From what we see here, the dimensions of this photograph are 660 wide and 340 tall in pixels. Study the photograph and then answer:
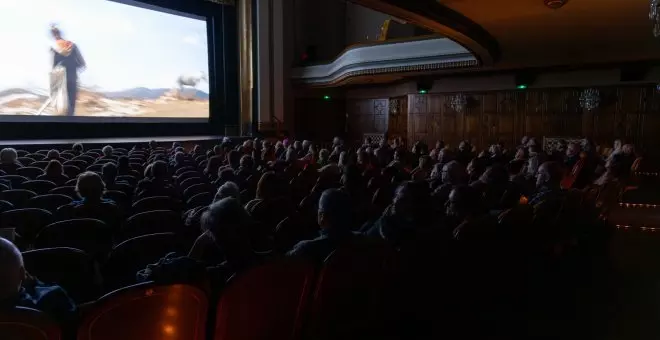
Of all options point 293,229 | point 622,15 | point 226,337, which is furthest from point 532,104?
point 226,337

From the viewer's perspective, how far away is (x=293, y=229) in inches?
141

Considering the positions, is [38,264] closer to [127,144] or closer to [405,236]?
[405,236]

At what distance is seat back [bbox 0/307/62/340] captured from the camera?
1.49m

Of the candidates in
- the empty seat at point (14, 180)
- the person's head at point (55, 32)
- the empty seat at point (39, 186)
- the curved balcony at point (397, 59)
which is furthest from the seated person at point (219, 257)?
the person's head at point (55, 32)

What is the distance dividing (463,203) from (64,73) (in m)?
12.7

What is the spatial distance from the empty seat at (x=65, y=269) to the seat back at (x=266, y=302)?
37.3 inches

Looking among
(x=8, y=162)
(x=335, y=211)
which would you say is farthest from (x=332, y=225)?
(x=8, y=162)

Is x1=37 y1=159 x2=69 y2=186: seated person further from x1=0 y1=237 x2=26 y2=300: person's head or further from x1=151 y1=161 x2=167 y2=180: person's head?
x1=0 y1=237 x2=26 y2=300: person's head

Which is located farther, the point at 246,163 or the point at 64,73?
the point at 64,73

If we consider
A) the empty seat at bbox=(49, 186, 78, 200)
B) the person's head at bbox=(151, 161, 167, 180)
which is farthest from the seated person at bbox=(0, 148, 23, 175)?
the person's head at bbox=(151, 161, 167, 180)

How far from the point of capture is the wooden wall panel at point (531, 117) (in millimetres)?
12820

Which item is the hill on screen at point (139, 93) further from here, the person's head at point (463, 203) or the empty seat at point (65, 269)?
the person's head at point (463, 203)

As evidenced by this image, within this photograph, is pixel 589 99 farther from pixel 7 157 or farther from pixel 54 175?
pixel 7 157

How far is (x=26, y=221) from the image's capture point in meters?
3.60
